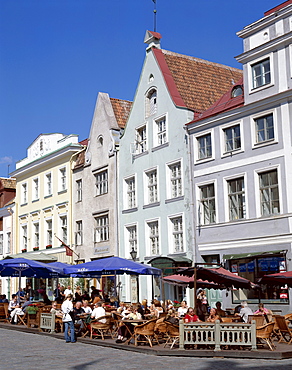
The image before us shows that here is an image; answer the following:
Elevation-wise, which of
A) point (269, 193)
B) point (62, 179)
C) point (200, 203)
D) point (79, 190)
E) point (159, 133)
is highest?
point (159, 133)

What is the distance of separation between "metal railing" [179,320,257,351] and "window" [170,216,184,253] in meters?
14.0

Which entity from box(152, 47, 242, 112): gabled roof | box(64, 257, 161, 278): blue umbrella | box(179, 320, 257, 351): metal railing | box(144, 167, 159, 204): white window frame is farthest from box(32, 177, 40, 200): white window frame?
box(179, 320, 257, 351): metal railing

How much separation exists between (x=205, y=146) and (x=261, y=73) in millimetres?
4635

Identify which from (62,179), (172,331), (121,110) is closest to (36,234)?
(62,179)

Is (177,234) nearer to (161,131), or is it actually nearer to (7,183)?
(161,131)

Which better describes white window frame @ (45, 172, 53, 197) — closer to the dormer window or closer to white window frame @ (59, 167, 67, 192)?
white window frame @ (59, 167, 67, 192)

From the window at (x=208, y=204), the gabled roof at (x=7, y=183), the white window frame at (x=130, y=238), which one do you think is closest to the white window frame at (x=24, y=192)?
the gabled roof at (x=7, y=183)

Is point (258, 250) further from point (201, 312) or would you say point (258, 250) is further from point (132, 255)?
point (132, 255)

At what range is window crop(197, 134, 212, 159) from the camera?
93.5 feet

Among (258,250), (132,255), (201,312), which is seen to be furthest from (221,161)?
(201,312)

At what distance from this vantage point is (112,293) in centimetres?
3462

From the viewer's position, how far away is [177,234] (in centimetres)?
3053

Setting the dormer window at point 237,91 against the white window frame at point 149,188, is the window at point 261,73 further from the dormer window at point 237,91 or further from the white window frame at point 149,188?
the white window frame at point 149,188

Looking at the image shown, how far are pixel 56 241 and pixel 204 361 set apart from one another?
93.1ft
